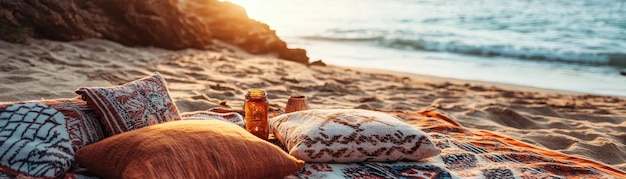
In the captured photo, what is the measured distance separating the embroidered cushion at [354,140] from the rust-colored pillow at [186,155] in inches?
10.5

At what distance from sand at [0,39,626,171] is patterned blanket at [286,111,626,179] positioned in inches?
23.4

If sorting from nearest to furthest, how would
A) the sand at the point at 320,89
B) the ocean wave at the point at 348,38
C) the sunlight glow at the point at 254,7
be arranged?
the sand at the point at 320,89
the ocean wave at the point at 348,38
the sunlight glow at the point at 254,7

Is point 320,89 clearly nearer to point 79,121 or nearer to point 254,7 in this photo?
point 79,121

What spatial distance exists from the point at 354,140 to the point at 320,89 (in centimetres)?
354

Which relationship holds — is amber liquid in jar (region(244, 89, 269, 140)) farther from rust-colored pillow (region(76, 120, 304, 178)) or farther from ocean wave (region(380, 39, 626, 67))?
ocean wave (region(380, 39, 626, 67))

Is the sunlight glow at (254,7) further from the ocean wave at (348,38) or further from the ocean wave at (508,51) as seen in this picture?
the ocean wave at (508,51)

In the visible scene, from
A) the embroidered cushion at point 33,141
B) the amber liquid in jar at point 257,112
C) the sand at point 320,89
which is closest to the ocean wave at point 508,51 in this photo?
the sand at point 320,89

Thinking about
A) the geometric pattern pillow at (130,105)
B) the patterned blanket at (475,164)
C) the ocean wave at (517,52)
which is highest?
the geometric pattern pillow at (130,105)

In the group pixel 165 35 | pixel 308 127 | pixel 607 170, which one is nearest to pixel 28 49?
pixel 165 35

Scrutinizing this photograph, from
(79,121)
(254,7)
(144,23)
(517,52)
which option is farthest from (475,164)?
(254,7)

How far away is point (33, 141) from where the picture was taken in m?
2.54

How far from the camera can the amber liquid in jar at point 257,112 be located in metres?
3.23

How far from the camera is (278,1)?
102 ft

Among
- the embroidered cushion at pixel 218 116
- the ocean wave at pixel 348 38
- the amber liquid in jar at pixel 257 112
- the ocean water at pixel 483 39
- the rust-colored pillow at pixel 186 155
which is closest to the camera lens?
the rust-colored pillow at pixel 186 155
